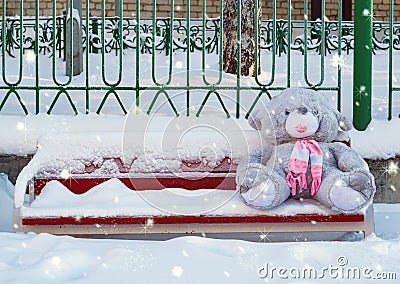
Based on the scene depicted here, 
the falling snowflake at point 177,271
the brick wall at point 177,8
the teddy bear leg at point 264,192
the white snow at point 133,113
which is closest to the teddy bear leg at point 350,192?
the teddy bear leg at point 264,192

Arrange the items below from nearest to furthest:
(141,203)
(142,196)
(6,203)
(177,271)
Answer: (177,271)
(141,203)
(142,196)
(6,203)

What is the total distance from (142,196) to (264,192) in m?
0.62

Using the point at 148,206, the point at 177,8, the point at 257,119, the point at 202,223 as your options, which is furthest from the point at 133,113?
the point at 177,8

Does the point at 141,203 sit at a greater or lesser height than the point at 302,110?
lesser

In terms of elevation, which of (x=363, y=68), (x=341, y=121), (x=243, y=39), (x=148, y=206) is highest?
(x=243, y=39)

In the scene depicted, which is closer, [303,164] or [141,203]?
[141,203]

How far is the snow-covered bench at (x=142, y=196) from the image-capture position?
3512 mm

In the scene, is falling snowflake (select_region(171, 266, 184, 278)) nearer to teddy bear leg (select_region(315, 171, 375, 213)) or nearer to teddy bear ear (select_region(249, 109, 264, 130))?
teddy bear leg (select_region(315, 171, 375, 213))

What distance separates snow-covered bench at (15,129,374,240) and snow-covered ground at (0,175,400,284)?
0.31 m

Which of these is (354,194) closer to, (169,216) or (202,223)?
(202,223)

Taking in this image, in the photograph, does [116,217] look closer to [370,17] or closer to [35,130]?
[35,130]

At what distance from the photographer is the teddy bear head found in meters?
3.83

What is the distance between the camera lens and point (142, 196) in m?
3.73

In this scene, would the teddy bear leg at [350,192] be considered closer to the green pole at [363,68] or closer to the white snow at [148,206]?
→ the white snow at [148,206]
